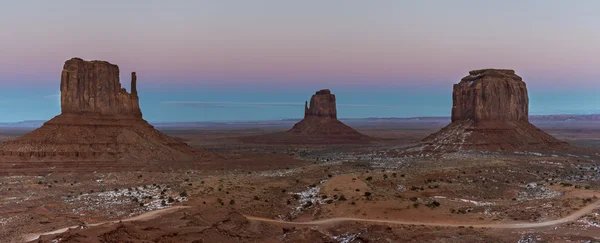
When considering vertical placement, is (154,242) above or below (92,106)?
below

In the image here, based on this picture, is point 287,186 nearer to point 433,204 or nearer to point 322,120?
point 433,204

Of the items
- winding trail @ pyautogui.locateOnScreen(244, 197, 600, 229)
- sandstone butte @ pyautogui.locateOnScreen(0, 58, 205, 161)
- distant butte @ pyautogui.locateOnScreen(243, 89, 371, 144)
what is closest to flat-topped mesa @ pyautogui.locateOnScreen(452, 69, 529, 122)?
distant butte @ pyautogui.locateOnScreen(243, 89, 371, 144)

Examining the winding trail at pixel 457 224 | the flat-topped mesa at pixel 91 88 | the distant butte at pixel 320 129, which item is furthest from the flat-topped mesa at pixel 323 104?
the winding trail at pixel 457 224

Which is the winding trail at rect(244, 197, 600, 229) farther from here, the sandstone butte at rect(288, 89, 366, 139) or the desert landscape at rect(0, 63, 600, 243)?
the sandstone butte at rect(288, 89, 366, 139)

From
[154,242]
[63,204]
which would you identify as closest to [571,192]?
[154,242]

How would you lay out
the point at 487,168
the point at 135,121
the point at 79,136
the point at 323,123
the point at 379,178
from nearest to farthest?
1. the point at 379,178
2. the point at 487,168
3. the point at 79,136
4. the point at 135,121
5. the point at 323,123

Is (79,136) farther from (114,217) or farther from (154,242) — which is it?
(154,242)

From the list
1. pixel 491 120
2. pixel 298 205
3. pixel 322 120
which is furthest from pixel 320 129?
pixel 298 205
